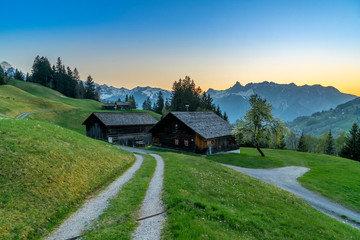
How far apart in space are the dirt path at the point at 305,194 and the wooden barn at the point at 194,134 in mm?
14019

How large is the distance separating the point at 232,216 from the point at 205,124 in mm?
38954

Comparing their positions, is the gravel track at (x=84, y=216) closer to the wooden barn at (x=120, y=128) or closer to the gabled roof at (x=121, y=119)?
the wooden barn at (x=120, y=128)

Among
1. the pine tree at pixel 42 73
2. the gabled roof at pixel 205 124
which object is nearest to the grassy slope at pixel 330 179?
the gabled roof at pixel 205 124

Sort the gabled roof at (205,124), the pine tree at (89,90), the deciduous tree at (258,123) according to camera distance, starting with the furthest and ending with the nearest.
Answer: the pine tree at (89,90) → the gabled roof at (205,124) → the deciduous tree at (258,123)

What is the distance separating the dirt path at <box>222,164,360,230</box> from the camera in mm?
19594

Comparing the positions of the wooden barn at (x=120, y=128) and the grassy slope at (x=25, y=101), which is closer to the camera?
the wooden barn at (x=120, y=128)

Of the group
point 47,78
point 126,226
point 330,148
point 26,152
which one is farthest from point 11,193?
point 47,78

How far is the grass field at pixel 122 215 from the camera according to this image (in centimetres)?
876

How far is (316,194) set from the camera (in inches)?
999

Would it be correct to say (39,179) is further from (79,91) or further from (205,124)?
(79,91)

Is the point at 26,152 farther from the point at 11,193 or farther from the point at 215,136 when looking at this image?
the point at 215,136

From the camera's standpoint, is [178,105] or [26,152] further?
[178,105]

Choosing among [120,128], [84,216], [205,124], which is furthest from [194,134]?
[84,216]

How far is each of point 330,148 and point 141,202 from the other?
106 meters
